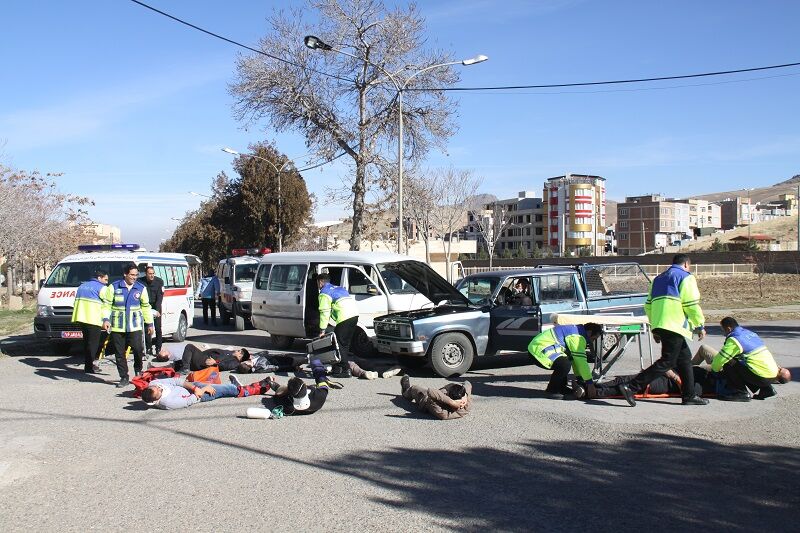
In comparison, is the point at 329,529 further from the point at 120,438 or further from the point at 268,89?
the point at 268,89

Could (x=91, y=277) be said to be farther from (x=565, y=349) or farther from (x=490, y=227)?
(x=490, y=227)

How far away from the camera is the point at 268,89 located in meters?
31.2

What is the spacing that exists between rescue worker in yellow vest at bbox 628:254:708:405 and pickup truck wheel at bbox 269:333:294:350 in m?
8.39

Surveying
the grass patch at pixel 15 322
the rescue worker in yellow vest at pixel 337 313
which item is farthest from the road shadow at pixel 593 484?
the grass patch at pixel 15 322

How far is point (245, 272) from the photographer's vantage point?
23125 millimetres

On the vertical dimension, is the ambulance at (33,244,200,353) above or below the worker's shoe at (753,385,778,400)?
above

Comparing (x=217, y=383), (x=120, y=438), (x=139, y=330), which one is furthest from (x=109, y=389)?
(x=120, y=438)

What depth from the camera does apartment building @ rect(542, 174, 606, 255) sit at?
4761 inches

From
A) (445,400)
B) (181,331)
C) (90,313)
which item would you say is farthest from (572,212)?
(445,400)

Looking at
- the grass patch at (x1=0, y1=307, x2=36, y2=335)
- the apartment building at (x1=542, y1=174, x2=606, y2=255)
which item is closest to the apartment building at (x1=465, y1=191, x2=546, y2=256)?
the apartment building at (x1=542, y1=174, x2=606, y2=255)

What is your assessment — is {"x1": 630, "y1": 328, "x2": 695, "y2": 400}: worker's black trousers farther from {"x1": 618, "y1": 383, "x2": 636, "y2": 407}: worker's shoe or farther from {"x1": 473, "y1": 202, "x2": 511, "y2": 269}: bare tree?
{"x1": 473, "y1": 202, "x2": 511, "y2": 269}: bare tree

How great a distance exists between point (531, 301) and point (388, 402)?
3.73m

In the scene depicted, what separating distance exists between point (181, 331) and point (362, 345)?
606 cm

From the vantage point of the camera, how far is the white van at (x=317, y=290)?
1350 centimetres
